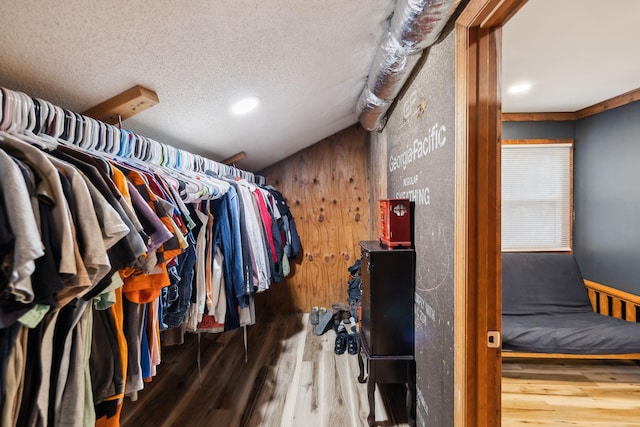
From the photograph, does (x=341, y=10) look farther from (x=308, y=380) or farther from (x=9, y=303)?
(x=308, y=380)

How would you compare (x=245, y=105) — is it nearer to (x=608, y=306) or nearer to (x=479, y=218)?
(x=479, y=218)

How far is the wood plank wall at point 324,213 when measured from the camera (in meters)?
3.61

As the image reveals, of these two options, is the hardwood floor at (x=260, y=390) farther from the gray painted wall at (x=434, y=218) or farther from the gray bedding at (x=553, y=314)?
the gray bedding at (x=553, y=314)

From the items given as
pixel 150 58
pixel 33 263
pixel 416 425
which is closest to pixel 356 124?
pixel 150 58

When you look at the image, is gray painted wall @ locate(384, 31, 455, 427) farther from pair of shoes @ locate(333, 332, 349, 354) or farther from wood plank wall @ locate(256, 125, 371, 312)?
wood plank wall @ locate(256, 125, 371, 312)

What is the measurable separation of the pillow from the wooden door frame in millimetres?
2110

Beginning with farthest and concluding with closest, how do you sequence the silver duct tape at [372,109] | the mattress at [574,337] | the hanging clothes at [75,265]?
the mattress at [574,337], the silver duct tape at [372,109], the hanging clothes at [75,265]

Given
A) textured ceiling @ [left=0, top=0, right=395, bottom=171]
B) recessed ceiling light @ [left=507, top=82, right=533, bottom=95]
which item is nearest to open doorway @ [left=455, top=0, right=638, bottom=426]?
textured ceiling @ [left=0, top=0, right=395, bottom=171]

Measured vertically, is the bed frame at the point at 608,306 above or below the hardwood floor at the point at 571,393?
above

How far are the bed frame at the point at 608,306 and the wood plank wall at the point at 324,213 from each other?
6.05 ft

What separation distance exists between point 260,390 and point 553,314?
8.60 feet

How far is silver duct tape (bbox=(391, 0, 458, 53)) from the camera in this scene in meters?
1.08

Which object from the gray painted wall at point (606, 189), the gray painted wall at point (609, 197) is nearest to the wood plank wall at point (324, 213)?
the gray painted wall at point (606, 189)

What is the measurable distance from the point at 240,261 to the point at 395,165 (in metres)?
1.22
